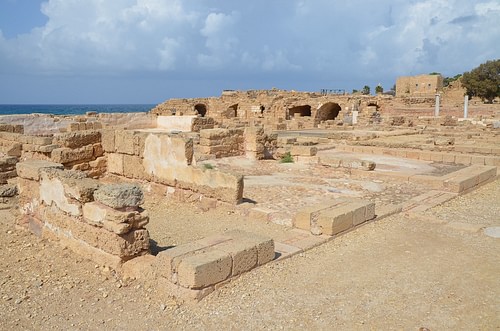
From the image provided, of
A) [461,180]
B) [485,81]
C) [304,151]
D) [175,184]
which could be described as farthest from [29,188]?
[485,81]

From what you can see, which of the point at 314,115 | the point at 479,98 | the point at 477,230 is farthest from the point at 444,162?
the point at 479,98

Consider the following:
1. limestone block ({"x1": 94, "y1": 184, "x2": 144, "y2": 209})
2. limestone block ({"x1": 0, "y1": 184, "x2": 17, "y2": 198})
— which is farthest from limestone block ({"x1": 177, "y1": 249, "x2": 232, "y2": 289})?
limestone block ({"x1": 0, "y1": 184, "x2": 17, "y2": 198})

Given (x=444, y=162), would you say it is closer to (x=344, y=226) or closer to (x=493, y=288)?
(x=344, y=226)

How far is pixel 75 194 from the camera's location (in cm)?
539

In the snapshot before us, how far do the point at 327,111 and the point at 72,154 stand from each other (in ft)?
99.4

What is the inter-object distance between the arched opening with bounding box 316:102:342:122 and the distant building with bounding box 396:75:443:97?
28.6ft

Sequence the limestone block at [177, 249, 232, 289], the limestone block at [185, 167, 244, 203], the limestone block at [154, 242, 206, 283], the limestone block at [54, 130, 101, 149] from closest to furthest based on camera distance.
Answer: the limestone block at [177, 249, 232, 289] < the limestone block at [154, 242, 206, 283] < the limestone block at [185, 167, 244, 203] < the limestone block at [54, 130, 101, 149]

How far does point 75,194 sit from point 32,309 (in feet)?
5.00

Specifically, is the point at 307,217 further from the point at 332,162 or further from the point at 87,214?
the point at 332,162

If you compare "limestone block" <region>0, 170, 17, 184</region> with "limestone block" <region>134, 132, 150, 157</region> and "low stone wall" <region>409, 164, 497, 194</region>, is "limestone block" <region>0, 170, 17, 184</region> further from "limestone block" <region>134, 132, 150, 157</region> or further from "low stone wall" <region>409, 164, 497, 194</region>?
"low stone wall" <region>409, 164, 497, 194</region>

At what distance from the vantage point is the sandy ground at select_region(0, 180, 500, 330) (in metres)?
3.90

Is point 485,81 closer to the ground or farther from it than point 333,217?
farther from it

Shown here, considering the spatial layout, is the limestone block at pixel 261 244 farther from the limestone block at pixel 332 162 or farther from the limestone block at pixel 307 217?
the limestone block at pixel 332 162

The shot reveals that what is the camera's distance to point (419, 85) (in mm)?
46281
